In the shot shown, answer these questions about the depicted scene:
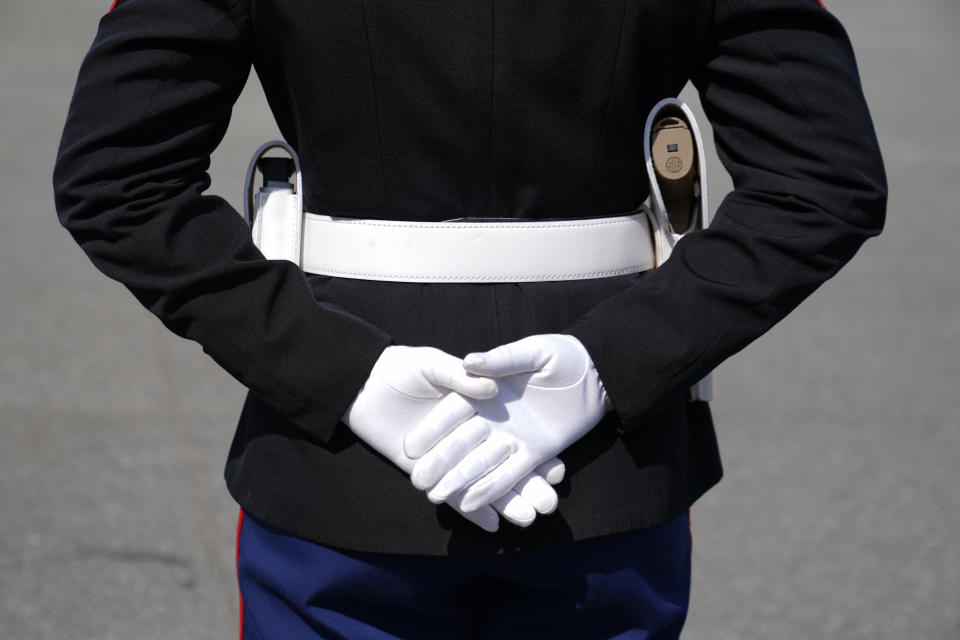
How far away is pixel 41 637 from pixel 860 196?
2.42 metres

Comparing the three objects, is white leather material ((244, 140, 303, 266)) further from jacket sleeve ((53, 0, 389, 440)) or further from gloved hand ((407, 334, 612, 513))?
gloved hand ((407, 334, 612, 513))

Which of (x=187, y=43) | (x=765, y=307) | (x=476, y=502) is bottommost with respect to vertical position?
(x=476, y=502)

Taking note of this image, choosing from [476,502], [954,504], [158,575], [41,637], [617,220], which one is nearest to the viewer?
[476,502]

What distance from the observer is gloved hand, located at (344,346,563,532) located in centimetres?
116

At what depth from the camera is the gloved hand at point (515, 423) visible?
1.16 meters

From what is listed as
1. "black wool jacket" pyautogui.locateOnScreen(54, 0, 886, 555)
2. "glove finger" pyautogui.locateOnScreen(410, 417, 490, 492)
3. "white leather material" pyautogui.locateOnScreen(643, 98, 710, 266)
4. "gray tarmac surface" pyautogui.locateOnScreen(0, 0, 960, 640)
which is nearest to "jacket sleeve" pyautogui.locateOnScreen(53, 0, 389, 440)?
"black wool jacket" pyautogui.locateOnScreen(54, 0, 886, 555)

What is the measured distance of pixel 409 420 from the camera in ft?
3.93

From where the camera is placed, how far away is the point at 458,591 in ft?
4.29

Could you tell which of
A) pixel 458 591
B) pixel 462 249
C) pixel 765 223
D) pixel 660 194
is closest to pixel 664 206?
pixel 660 194

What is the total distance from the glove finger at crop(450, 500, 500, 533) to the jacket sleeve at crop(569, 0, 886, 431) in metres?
0.18

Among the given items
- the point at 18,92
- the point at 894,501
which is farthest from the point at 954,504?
the point at 18,92

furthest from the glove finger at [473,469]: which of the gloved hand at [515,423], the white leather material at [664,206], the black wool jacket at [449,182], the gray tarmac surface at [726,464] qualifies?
the gray tarmac surface at [726,464]

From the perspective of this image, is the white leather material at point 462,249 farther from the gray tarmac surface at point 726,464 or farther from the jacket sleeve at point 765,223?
the gray tarmac surface at point 726,464

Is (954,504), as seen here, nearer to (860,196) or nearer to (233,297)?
(860,196)
